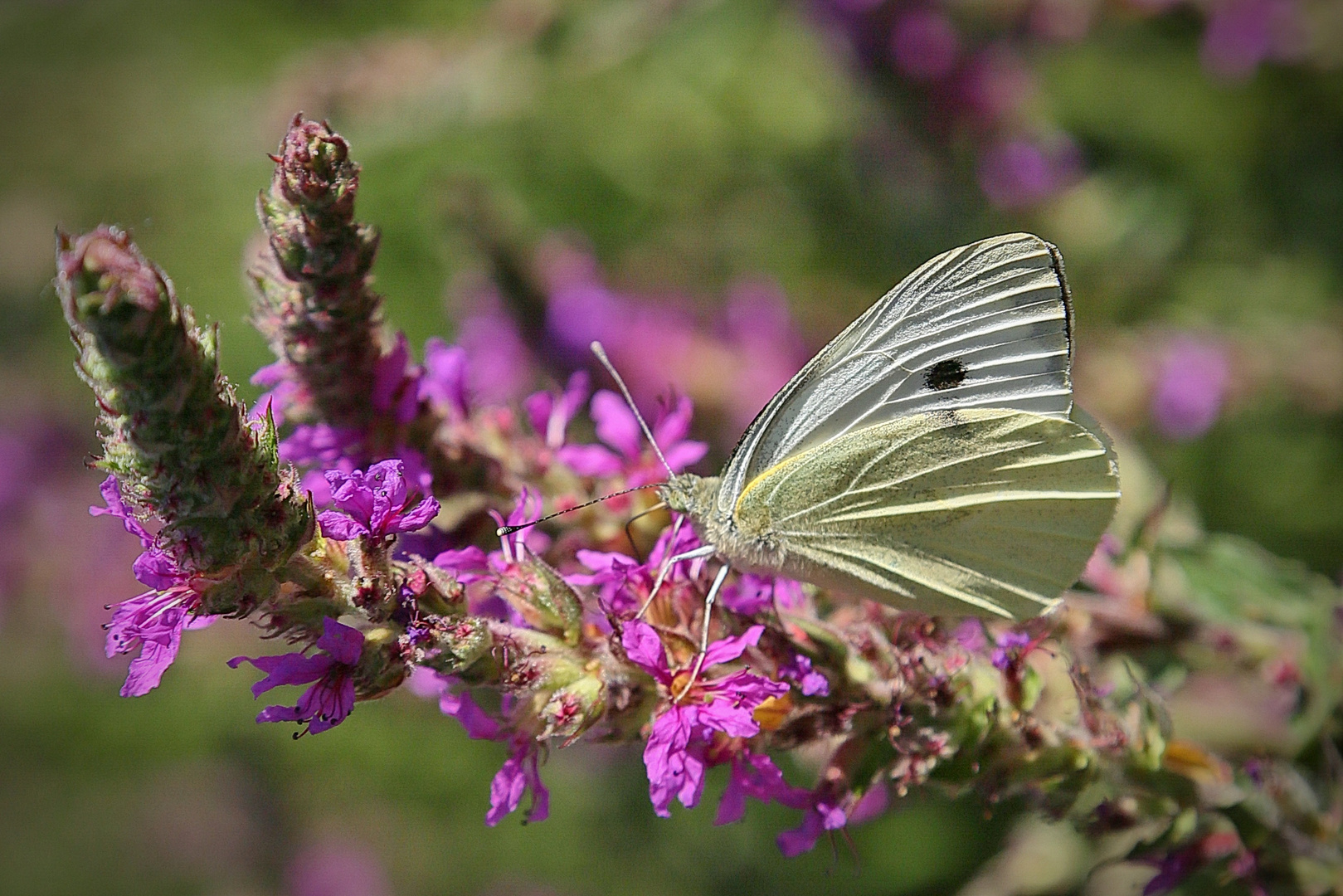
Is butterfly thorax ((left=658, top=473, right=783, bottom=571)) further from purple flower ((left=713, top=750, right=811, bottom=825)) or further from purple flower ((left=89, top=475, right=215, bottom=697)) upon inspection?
purple flower ((left=89, top=475, right=215, bottom=697))

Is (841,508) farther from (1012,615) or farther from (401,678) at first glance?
(401,678)

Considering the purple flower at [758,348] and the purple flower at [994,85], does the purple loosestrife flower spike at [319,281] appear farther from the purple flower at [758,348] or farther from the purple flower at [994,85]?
Answer: the purple flower at [994,85]

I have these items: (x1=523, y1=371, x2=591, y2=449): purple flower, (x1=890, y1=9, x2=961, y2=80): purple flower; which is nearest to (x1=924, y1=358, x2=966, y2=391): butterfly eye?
(x1=523, y1=371, x2=591, y2=449): purple flower

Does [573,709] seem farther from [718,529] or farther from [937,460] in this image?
[937,460]

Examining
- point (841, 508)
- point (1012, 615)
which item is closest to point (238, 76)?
point (841, 508)

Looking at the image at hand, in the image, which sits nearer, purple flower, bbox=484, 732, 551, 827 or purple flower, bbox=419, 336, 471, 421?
purple flower, bbox=484, 732, 551, 827
